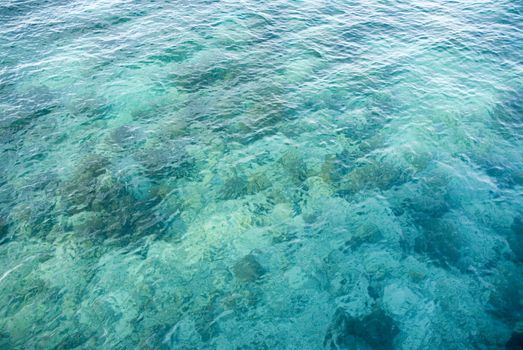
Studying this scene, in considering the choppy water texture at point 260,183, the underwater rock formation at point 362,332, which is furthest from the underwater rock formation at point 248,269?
the underwater rock formation at point 362,332

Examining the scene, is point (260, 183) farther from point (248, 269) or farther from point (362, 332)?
point (362, 332)

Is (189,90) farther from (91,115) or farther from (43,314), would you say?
(43,314)

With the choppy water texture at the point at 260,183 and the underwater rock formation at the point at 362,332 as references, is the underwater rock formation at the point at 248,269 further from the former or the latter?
the underwater rock formation at the point at 362,332

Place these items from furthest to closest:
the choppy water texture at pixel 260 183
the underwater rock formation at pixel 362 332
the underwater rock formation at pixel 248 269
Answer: the underwater rock formation at pixel 248 269, the choppy water texture at pixel 260 183, the underwater rock formation at pixel 362 332

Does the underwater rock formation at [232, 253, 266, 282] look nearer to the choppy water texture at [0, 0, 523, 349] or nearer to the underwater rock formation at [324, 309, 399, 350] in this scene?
the choppy water texture at [0, 0, 523, 349]

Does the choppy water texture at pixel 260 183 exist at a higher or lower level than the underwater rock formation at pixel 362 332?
higher

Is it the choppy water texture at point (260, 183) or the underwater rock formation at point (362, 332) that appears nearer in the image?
the underwater rock formation at point (362, 332)

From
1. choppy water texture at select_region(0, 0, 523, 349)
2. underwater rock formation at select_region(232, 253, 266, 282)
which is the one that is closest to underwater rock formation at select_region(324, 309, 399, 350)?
choppy water texture at select_region(0, 0, 523, 349)

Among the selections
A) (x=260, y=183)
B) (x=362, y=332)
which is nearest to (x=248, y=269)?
(x=260, y=183)

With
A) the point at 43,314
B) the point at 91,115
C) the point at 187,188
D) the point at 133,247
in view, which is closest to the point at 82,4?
the point at 91,115
